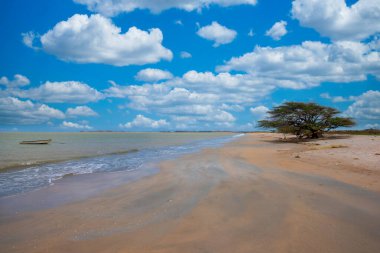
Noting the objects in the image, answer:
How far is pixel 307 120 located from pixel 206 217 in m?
39.9

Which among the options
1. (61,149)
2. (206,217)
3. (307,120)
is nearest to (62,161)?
(61,149)

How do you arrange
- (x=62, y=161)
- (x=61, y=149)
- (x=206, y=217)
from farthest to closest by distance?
(x=61, y=149), (x=62, y=161), (x=206, y=217)

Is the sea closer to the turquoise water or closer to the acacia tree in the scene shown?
the turquoise water

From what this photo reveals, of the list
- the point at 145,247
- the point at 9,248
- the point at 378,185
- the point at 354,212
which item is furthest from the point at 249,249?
the point at 378,185

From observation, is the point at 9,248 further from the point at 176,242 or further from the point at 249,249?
the point at 249,249

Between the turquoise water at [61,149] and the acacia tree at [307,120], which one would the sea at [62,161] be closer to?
the turquoise water at [61,149]

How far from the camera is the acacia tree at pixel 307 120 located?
134ft

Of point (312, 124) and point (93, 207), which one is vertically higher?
point (312, 124)

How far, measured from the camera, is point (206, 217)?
19.1 feet

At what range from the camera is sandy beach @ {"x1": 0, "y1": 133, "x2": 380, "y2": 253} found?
176 inches

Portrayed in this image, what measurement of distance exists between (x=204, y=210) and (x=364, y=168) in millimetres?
8626

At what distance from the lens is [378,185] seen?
327 inches

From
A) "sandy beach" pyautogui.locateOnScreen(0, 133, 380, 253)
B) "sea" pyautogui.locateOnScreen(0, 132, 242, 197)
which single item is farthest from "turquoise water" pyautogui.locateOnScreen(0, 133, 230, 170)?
"sandy beach" pyautogui.locateOnScreen(0, 133, 380, 253)

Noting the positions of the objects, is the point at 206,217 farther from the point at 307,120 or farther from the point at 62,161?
the point at 307,120
